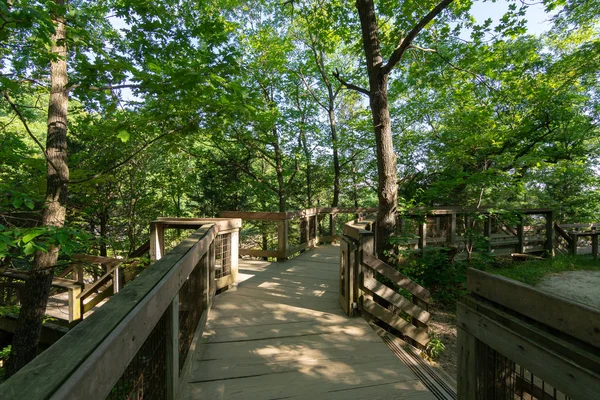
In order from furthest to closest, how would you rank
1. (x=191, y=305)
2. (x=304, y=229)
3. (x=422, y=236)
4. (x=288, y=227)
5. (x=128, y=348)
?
(x=304, y=229), (x=288, y=227), (x=422, y=236), (x=191, y=305), (x=128, y=348)

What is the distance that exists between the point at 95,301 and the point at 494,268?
8813mm

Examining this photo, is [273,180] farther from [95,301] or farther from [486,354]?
[486,354]

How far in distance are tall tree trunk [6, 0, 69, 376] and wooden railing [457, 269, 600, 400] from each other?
14.9 ft

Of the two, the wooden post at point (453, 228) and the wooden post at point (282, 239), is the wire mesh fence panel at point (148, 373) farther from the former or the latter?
the wooden post at point (453, 228)

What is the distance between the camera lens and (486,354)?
1506mm

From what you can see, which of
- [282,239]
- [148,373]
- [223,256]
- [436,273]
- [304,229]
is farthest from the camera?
[304,229]

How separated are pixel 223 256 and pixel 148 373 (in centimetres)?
300

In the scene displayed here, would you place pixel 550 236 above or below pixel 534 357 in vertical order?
below

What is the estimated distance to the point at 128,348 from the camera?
0.91 m

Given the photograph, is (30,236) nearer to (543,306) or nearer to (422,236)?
(543,306)

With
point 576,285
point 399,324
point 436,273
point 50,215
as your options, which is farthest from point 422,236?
point 50,215

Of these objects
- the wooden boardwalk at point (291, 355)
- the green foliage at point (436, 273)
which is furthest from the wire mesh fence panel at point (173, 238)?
the green foliage at point (436, 273)

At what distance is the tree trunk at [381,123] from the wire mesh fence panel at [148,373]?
3528 millimetres

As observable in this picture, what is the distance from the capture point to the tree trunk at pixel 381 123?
14.4 ft
